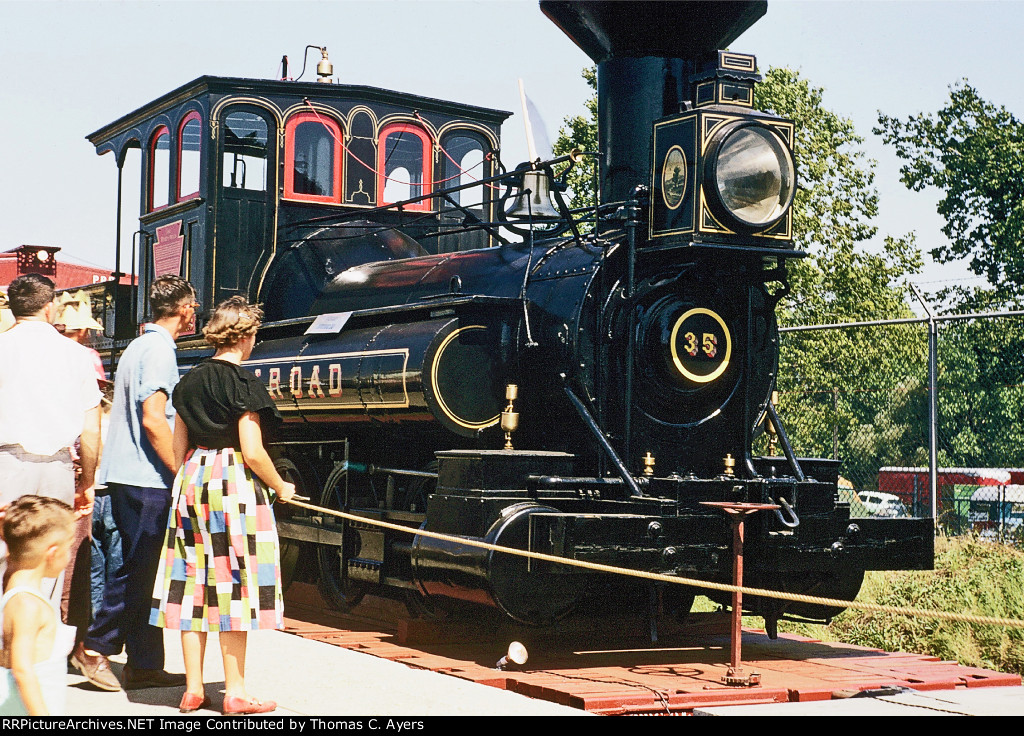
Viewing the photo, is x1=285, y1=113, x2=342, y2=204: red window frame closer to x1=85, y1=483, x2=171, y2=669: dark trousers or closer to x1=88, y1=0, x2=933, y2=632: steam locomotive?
x1=88, y1=0, x2=933, y2=632: steam locomotive

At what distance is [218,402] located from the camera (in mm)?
5230

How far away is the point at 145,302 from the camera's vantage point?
33.3 ft

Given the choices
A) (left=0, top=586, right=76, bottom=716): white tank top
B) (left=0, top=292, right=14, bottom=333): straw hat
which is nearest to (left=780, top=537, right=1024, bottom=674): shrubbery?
(left=0, top=292, right=14, bottom=333): straw hat

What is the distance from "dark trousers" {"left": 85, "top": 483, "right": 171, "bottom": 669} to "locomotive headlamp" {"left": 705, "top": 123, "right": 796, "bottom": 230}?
316 centimetres

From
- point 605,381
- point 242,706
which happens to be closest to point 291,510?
point 605,381

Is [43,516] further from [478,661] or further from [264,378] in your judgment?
[264,378]

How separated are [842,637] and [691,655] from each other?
1659 mm

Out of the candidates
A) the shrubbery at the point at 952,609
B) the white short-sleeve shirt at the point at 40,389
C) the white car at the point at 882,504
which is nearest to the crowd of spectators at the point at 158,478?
the white short-sleeve shirt at the point at 40,389

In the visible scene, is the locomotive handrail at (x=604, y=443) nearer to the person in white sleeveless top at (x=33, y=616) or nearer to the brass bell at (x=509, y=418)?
the brass bell at (x=509, y=418)

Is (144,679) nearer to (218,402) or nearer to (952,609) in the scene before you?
(218,402)

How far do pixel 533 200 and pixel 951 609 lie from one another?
367 cm

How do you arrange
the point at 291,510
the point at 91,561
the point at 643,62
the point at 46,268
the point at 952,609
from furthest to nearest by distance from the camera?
the point at 46,268 < the point at 291,510 < the point at 952,609 < the point at 643,62 < the point at 91,561

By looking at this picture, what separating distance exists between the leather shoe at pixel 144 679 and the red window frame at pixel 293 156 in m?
4.60
